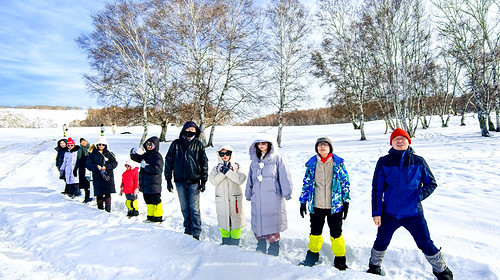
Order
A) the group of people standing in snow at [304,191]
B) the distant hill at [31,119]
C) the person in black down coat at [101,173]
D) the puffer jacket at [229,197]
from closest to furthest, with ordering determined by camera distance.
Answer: the group of people standing in snow at [304,191] < the puffer jacket at [229,197] < the person in black down coat at [101,173] < the distant hill at [31,119]

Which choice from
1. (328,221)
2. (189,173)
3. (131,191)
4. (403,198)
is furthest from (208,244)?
(131,191)

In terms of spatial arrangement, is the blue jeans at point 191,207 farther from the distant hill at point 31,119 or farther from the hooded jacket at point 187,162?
the distant hill at point 31,119

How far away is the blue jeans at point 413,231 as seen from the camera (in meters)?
2.67

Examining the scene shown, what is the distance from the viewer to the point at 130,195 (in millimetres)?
5176

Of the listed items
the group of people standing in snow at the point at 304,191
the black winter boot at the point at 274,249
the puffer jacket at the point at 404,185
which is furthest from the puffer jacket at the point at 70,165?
the puffer jacket at the point at 404,185

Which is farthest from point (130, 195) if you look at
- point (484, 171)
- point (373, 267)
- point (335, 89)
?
point (335, 89)

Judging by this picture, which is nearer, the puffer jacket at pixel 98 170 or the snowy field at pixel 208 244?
the snowy field at pixel 208 244

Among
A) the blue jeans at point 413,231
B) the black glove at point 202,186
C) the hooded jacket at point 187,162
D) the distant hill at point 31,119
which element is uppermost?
the distant hill at point 31,119

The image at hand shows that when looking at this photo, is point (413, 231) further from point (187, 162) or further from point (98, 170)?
point (98, 170)

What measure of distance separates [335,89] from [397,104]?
8623 millimetres

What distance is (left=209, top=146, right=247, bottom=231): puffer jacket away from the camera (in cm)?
358

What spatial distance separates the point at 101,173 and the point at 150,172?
1484 mm

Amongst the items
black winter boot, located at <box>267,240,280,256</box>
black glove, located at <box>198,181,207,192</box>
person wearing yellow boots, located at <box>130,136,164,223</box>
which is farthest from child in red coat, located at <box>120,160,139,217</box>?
black winter boot, located at <box>267,240,280,256</box>

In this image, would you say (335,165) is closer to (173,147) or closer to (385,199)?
(385,199)
